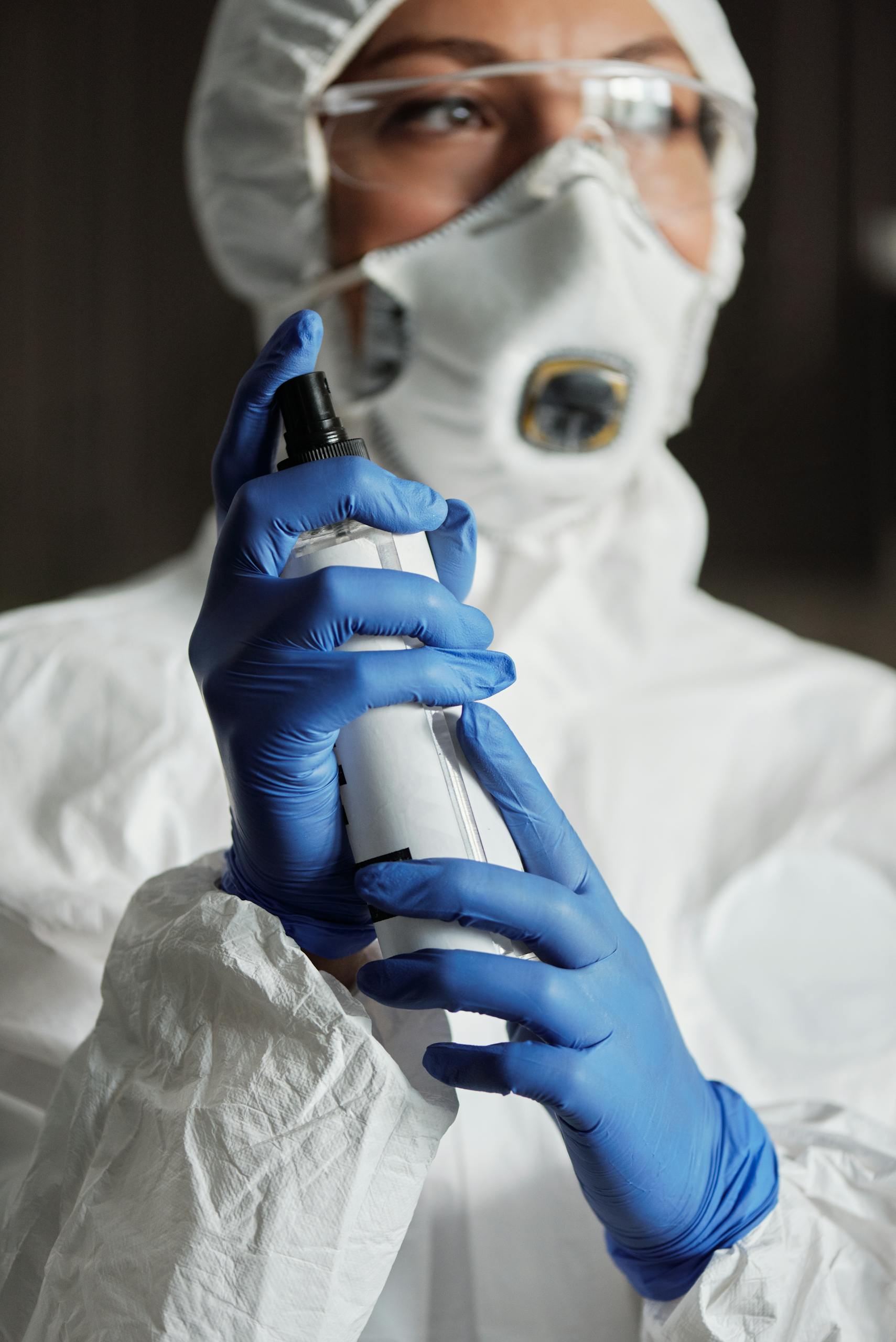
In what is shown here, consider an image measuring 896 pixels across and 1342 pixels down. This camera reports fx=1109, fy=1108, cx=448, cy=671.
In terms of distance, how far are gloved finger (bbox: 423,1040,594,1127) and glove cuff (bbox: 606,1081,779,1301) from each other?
157 mm

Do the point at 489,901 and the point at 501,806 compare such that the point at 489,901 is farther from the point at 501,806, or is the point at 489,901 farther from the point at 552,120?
the point at 552,120

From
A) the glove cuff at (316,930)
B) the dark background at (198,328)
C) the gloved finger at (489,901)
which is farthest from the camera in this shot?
the dark background at (198,328)

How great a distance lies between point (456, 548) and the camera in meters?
0.68

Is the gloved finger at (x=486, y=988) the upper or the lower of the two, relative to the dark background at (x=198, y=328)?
lower

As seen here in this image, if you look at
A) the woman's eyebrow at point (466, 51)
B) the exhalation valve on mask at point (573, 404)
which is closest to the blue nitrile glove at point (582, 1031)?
the exhalation valve on mask at point (573, 404)

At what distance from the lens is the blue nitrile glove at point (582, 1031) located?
540 mm

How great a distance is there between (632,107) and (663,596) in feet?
1.51

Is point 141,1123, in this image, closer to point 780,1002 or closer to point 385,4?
point 780,1002

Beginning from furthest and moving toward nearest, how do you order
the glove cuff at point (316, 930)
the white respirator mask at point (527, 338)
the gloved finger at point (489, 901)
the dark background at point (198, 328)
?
1. the dark background at point (198, 328)
2. the white respirator mask at point (527, 338)
3. the glove cuff at point (316, 930)
4. the gloved finger at point (489, 901)

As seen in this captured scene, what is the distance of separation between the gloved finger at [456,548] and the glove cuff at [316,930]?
0.68ft

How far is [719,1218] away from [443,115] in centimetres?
91

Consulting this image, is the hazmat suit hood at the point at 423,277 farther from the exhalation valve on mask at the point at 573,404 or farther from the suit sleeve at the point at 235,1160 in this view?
the suit sleeve at the point at 235,1160

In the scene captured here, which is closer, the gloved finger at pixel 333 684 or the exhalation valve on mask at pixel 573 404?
the gloved finger at pixel 333 684

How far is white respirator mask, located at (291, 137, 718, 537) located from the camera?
975 mm
